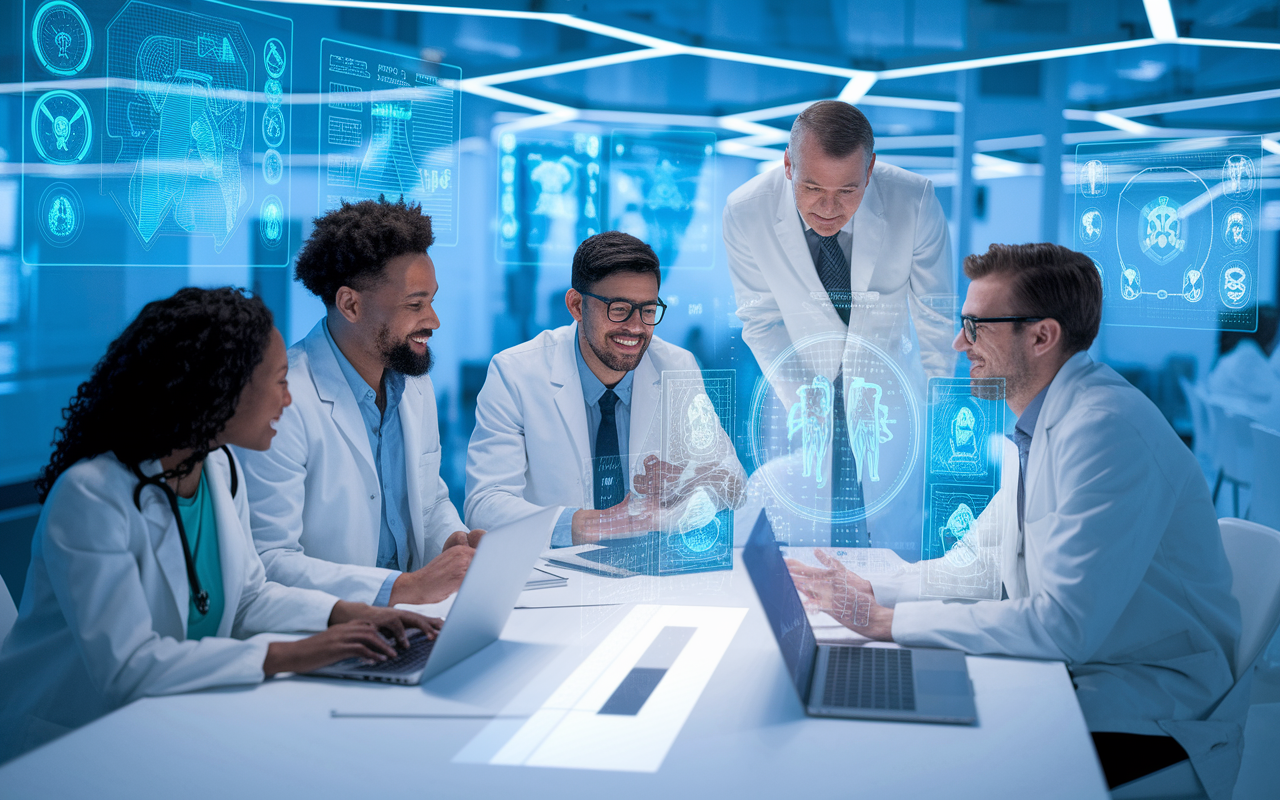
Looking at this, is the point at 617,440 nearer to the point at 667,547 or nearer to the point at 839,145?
the point at 667,547

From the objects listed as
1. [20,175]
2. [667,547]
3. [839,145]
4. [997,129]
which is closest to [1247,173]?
[997,129]

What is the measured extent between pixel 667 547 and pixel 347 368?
101 cm

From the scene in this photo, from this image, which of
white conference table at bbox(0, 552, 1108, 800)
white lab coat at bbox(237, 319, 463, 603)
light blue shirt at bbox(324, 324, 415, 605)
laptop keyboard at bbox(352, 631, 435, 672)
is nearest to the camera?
white conference table at bbox(0, 552, 1108, 800)

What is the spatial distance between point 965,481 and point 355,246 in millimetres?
1691

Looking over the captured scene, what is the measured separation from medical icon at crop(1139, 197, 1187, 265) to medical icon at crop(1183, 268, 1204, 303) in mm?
91

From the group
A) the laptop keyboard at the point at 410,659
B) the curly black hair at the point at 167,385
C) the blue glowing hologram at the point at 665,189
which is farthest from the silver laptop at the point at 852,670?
the blue glowing hologram at the point at 665,189

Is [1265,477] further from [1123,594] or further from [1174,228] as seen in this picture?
[1123,594]

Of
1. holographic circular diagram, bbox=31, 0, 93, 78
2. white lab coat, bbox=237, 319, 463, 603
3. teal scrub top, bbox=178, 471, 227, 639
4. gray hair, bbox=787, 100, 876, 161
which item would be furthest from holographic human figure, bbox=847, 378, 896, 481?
holographic circular diagram, bbox=31, 0, 93, 78

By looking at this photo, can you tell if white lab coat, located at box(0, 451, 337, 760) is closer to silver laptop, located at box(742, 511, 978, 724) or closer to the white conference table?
the white conference table

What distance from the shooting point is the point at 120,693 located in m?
1.52

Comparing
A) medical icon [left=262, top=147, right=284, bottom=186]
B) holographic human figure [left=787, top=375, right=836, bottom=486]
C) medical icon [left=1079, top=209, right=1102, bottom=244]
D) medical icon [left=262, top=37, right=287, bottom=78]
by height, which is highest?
medical icon [left=262, top=37, right=287, bottom=78]

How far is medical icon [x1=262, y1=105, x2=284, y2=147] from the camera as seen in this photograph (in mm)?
3602

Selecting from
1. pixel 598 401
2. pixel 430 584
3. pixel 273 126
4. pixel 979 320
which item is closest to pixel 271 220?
Result: pixel 273 126

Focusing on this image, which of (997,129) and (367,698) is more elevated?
(997,129)
